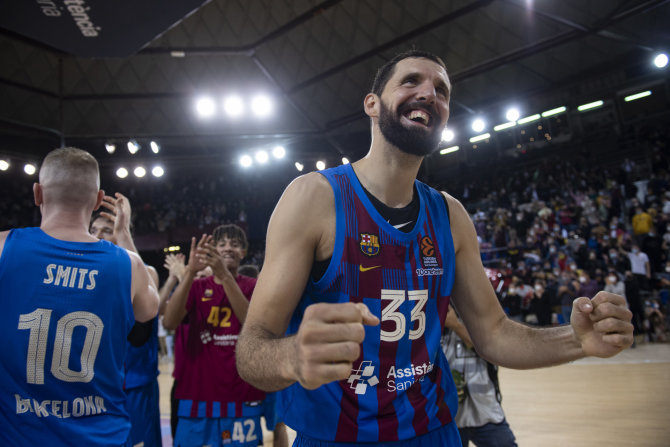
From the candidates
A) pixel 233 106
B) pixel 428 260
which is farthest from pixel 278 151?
pixel 428 260

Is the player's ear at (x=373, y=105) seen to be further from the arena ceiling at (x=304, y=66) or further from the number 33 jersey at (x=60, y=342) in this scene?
the arena ceiling at (x=304, y=66)

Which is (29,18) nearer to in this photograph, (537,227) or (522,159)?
(537,227)

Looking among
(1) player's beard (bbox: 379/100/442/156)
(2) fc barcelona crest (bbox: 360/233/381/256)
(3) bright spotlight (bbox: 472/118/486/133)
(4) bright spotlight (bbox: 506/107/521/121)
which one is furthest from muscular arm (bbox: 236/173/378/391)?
(3) bright spotlight (bbox: 472/118/486/133)

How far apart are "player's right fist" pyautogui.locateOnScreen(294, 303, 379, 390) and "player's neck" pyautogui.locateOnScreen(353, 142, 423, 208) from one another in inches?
38.6

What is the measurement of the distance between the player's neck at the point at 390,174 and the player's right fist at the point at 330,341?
98cm

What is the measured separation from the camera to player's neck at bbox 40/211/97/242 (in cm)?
213

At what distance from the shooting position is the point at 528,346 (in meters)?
1.75

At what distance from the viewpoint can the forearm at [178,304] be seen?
3.59 metres

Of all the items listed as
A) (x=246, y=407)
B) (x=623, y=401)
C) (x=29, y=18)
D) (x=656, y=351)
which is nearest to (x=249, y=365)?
(x=246, y=407)

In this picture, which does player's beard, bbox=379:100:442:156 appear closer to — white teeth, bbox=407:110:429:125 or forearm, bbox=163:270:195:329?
white teeth, bbox=407:110:429:125

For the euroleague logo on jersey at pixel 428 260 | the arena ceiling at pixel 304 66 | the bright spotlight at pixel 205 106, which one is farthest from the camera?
the bright spotlight at pixel 205 106

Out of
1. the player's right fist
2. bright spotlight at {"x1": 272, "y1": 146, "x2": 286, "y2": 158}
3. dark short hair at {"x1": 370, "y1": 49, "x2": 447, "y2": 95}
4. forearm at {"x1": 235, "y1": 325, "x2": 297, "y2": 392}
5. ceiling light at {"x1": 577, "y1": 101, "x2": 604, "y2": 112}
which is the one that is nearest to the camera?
the player's right fist

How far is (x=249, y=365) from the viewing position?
50.9 inches

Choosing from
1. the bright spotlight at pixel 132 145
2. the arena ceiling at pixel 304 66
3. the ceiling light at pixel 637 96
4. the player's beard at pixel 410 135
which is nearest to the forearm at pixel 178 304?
the player's beard at pixel 410 135
